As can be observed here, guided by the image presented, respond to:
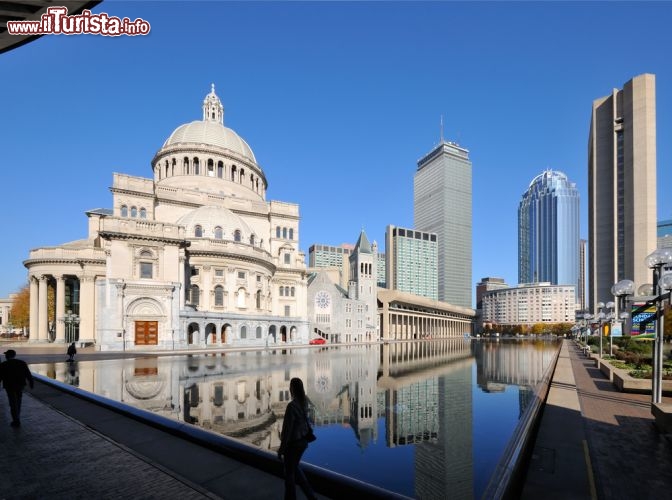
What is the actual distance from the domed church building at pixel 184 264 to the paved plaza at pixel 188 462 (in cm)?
3672

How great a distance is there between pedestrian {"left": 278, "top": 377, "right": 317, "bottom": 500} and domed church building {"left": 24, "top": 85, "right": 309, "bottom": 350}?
4604cm

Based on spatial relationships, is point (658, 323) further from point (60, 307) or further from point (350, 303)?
point (350, 303)

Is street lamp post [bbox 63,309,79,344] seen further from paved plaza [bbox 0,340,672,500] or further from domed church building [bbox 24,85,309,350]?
paved plaza [bbox 0,340,672,500]

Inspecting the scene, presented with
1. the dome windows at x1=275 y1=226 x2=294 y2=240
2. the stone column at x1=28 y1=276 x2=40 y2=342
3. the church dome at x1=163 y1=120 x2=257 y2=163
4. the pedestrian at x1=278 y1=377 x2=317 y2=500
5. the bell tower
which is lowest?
the stone column at x1=28 y1=276 x2=40 y2=342

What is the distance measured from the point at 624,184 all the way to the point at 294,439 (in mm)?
129971

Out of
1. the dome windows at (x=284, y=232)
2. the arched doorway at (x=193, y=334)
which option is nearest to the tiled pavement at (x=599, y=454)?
the arched doorway at (x=193, y=334)

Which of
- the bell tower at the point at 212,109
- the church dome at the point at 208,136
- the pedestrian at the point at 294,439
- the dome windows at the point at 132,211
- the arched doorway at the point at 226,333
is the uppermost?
the bell tower at the point at 212,109

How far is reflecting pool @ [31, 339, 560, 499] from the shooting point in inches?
354

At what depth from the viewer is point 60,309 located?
56469mm

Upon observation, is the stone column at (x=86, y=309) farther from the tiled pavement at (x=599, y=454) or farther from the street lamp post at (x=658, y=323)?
the street lamp post at (x=658, y=323)

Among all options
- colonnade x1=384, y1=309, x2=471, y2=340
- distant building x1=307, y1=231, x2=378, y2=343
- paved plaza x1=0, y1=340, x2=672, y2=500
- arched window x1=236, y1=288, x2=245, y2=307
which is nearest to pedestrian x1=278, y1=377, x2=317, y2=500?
paved plaza x1=0, y1=340, x2=672, y2=500

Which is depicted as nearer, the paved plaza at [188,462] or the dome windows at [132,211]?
the paved plaza at [188,462]

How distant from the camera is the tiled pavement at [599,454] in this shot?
673 centimetres

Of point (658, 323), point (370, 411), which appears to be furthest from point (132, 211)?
point (658, 323)
